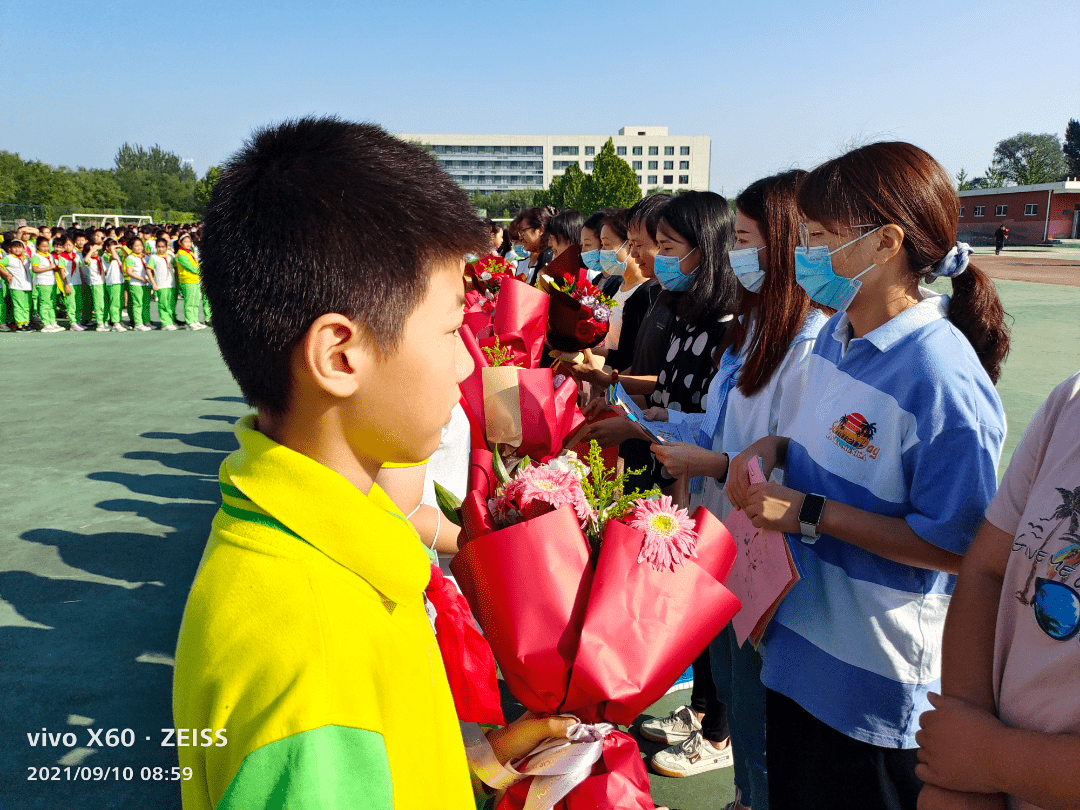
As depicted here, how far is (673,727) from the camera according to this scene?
9.09 feet

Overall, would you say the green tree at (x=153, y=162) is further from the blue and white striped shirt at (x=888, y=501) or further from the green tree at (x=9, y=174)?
the blue and white striped shirt at (x=888, y=501)

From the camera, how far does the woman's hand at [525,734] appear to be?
1.38 m

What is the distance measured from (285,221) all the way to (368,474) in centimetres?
34

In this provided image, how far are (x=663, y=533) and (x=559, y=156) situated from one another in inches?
4902

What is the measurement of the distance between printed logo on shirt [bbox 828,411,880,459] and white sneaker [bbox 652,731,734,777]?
1504 millimetres

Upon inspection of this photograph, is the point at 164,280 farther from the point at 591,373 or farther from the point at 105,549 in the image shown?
the point at 591,373

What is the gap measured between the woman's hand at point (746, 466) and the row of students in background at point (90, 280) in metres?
14.5

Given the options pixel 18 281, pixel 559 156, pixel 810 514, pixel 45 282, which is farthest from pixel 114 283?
pixel 559 156

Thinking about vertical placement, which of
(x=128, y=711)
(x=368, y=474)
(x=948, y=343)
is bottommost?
(x=128, y=711)

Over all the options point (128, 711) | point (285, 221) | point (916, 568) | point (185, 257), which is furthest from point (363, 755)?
point (185, 257)

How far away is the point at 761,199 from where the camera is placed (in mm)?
2428

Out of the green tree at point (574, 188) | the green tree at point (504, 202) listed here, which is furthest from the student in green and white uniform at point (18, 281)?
the green tree at point (504, 202)

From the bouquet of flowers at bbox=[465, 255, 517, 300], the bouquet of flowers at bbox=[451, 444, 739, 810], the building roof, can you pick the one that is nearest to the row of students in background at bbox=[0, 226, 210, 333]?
the bouquet of flowers at bbox=[465, 255, 517, 300]

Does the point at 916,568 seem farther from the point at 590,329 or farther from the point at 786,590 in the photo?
the point at 590,329
